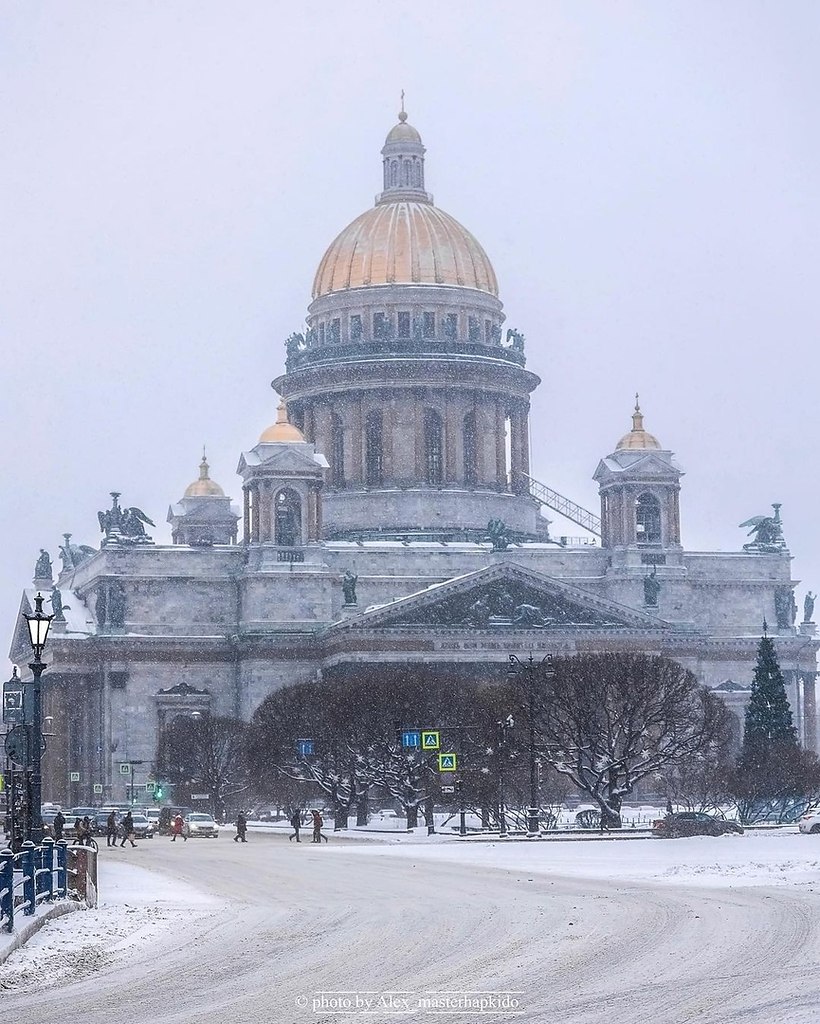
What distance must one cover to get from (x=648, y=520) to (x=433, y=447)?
15.4 m

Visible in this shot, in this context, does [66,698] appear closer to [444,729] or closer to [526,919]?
[444,729]

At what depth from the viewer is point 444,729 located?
3772 inches

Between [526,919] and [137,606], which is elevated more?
[137,606]

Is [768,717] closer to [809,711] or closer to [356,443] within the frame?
[809,711]

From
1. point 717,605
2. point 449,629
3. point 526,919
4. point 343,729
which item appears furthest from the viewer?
point 717,605

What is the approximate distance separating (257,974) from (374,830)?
2678 inches

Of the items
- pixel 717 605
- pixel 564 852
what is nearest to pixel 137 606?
pixel 717 605

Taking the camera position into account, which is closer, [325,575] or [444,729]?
[444,729]

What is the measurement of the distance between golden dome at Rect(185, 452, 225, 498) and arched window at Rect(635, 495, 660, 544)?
103 ft

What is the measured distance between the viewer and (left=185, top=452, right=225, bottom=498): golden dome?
538 ft

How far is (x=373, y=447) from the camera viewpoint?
507 feet

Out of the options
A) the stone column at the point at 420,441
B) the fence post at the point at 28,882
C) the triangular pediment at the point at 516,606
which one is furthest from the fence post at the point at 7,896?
the stone column at the point at 420,441

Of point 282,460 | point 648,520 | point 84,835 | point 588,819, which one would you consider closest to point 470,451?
point 648,520

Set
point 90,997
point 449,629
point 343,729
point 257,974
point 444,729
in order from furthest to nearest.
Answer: point 449,629 < point 343,729 < point 444,729 < point 257,974 < point 90,997
